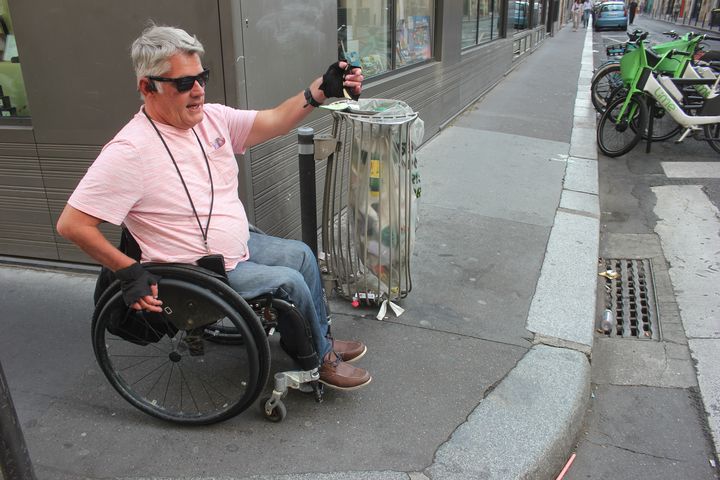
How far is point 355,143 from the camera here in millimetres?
3143

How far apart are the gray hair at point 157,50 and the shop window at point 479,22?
294 inches

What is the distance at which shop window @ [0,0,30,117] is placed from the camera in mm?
3637

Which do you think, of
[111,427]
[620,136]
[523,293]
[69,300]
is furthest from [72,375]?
[620,136]

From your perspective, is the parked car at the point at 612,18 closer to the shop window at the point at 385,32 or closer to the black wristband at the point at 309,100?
the shop window at the point at 385,32

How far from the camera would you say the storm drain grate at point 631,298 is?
3.76 m

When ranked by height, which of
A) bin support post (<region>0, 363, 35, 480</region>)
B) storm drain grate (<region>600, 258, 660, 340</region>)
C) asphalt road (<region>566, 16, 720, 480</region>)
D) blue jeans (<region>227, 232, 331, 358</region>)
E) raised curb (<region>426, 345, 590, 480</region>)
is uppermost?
blue jeans (<region>227, 232, 331, 358</region>)

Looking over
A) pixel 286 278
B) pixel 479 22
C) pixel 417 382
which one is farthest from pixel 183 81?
pixel 479 22

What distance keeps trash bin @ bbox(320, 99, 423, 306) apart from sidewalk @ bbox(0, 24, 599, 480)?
25cm

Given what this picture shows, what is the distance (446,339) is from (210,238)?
1.49 meters

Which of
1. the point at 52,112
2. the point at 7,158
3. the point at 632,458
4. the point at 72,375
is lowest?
the point at 632,458

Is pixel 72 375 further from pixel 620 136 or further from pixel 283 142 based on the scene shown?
pixel 620 136

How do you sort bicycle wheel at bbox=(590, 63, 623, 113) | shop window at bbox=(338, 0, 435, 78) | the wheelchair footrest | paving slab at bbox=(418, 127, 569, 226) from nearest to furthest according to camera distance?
the wheelchair footrest
shop window at bbox=(338, 0, 435, 78)
paving slab at bbox=(418, 127, 569, 226)
bicycle wheel at bbox=(590, 63, 623, 113)

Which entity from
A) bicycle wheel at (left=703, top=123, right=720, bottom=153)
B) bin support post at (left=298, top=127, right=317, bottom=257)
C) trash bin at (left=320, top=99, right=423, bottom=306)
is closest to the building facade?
bin support post at (left=298, top=127, right=317, bottom=257)

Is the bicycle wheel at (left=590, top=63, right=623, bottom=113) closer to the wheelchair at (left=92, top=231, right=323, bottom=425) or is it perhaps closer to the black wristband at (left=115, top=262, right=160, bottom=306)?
the wheelchair at (left=92, top=231, right=323, bottom=425)
